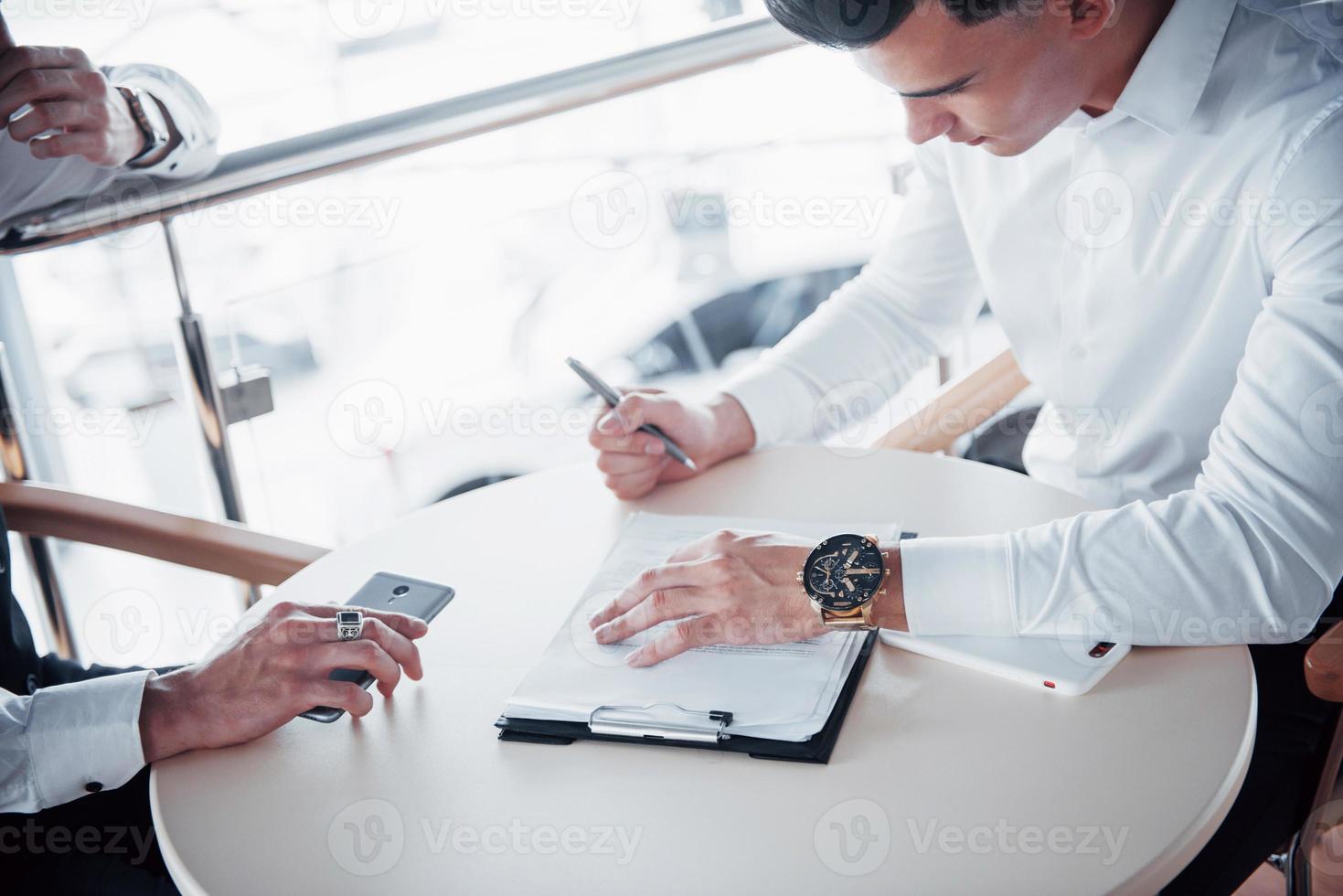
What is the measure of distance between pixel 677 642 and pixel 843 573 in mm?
165

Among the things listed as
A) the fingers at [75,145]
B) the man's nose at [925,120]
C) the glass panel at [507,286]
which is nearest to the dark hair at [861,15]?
the man's nose at [925,120]

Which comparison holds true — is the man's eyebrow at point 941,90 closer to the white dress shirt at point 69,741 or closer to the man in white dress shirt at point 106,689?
the man in white dress shirt at point 106,689

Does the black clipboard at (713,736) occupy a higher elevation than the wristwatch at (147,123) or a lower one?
lower

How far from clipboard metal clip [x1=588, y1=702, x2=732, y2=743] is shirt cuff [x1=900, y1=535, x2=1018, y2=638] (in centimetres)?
22

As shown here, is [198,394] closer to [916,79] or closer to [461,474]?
[916,79]

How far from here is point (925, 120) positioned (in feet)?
4.02

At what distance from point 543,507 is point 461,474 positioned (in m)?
1.93

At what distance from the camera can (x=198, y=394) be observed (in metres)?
1.65

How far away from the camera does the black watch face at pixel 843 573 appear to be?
1021 mm

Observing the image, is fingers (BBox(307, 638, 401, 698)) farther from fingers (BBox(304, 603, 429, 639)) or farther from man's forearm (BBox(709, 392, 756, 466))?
man's forearm (BBox(709, 392, 756, 466))

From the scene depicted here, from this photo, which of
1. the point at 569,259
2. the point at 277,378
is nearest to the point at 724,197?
the point at 569,259

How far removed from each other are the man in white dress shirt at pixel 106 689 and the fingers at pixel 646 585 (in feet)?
0.58

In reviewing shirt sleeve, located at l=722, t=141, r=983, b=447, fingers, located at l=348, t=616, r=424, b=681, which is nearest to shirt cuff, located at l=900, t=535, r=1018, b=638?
fingers, located at l=348, t=616, r=424, b=681

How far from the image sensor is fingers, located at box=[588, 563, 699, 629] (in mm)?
1071
